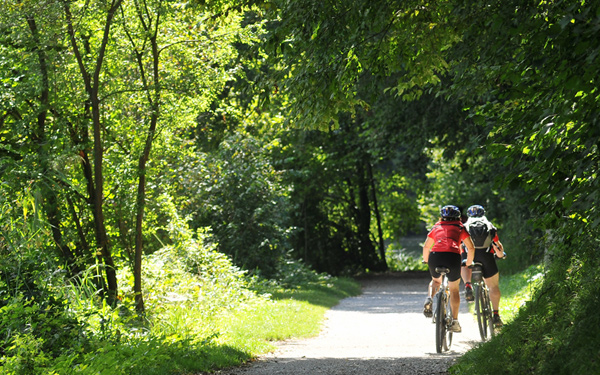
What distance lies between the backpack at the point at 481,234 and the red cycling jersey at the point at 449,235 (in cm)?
56

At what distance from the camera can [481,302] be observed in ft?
37.7

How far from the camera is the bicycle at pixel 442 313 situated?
1081 centimetres

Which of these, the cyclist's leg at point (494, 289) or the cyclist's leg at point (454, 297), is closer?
the cyclist's leg at point (454, 297)

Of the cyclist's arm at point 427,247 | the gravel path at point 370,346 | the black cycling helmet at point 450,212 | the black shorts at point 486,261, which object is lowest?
the gravel path at point 370,346

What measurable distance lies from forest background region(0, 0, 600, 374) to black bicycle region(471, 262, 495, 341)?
1283 millimetres

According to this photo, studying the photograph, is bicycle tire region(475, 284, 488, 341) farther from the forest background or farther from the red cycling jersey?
the forest background

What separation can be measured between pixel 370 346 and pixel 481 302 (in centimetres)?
192

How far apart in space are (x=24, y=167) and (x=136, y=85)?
2.28 meters

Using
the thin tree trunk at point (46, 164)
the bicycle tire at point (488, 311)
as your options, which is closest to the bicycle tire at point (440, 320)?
the bicycle tire at point (488, 311)

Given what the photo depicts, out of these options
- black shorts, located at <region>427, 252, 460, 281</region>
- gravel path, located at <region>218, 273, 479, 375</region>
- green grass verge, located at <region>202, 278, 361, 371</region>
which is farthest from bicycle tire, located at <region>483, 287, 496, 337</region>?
green grass verge, located at <region>202, 278, 361, 371</region>

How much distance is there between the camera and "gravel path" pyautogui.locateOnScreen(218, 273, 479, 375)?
948 cm

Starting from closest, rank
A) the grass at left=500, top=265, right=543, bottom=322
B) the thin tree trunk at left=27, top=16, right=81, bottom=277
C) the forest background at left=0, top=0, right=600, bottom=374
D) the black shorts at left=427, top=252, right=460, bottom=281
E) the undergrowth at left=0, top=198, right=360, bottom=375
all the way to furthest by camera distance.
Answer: the forest background at left=0, top=0, right=600, bottom=374 < the undergrowth at left=0, top=198, right=360, bottom=375 < the thin tree trunk at left=27, top=16, right=81, bottom=277 < the black shorts at left=427, top=252, right=460, bottom=281 < the grass at left=500, top=265, right=543, bottom=322

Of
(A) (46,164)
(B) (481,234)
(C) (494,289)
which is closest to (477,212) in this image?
(B) (481,234)

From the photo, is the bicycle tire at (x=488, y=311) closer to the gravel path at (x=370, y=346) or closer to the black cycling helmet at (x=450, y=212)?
the gravel path at (x=370, y=346)
